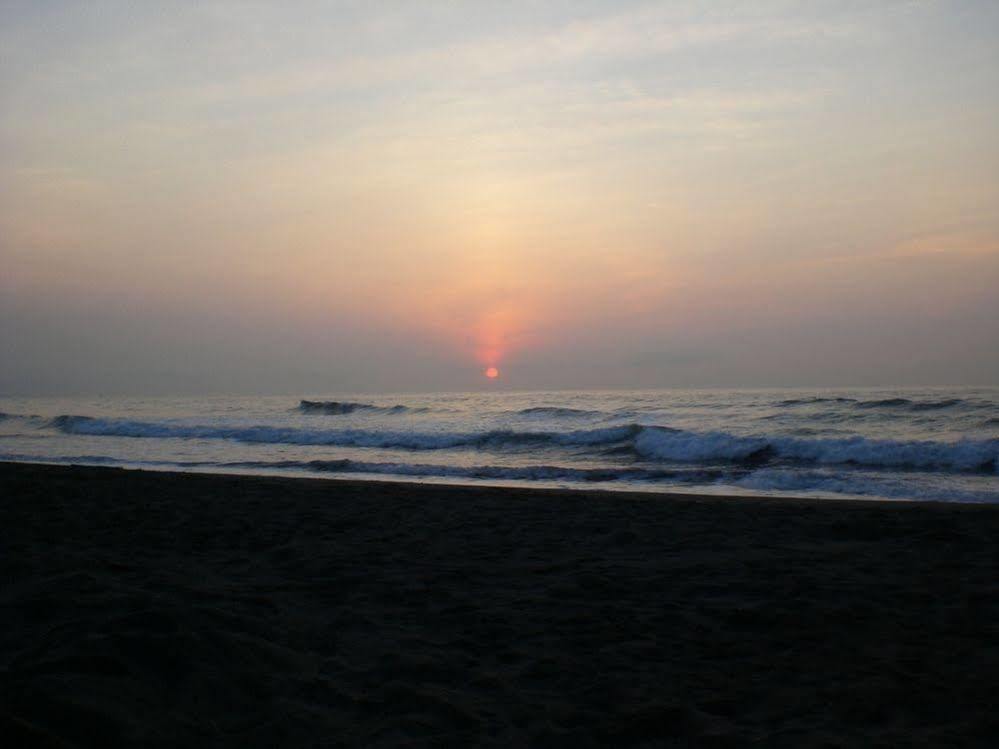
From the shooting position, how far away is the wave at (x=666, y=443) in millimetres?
15680

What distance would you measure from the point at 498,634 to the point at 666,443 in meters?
16.6

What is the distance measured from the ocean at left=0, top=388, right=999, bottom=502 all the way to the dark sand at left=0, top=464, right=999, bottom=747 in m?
5.66

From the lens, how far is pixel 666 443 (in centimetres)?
2012

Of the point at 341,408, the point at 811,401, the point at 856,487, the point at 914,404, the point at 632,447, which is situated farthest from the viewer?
the point at 341,408

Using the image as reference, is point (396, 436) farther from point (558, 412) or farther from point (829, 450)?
point (829, 450)

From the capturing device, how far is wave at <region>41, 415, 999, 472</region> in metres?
15.7

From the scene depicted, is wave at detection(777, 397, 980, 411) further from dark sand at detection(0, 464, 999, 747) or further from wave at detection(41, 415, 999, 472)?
dark sand at detection(0, 464, 999, 747)

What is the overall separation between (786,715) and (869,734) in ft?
1.00

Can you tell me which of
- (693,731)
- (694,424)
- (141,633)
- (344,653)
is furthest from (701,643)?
(694,424)

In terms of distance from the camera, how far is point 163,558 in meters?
5.80

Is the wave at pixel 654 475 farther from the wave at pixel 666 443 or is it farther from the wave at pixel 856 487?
the wave at pixel 666 443

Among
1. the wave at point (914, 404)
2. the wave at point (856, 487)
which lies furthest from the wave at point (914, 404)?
the wave at point (856, 487)

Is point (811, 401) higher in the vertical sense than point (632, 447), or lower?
higher

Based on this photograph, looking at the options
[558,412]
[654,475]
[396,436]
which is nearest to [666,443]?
[654,475]
